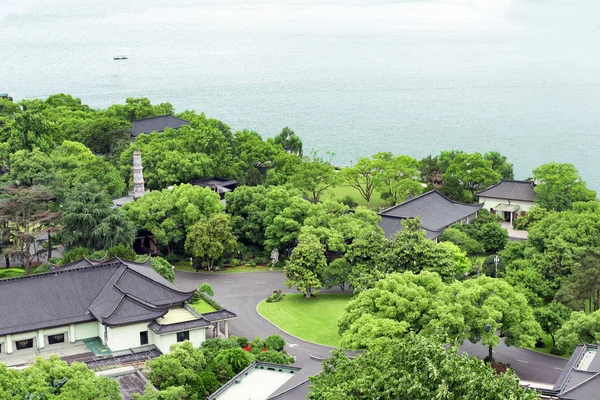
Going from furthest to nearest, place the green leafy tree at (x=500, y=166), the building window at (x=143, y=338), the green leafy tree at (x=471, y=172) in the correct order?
the green leafy tree at (x=500, y=166)
the green leafy tree at (x=471, y=172)
the building window at (x=143, y=338)

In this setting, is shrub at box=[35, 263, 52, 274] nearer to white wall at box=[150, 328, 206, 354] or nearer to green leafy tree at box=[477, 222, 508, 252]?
white wall at box=[150, 328, 206, 354]

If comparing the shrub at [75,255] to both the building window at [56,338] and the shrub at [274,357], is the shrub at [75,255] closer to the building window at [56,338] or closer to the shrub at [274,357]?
the building window at [56,338]

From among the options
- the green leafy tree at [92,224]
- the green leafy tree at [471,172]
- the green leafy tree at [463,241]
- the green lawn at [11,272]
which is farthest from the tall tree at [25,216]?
the green leafy tree at [471,172]

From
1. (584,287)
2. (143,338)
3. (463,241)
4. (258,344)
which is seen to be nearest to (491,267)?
(463,241)

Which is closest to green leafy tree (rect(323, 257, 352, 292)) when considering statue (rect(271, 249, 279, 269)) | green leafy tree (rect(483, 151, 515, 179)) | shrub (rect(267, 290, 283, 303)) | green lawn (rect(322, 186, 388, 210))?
shrub (rect(267, 290, 283, 303))

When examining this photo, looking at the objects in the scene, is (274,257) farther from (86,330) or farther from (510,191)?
(510,191)

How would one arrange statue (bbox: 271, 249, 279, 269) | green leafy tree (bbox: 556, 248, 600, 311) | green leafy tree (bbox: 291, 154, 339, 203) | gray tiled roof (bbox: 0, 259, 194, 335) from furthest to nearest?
green leafy tree (bbox: 291, 154, 339, 203), statue (bbox: 271, 249, 279, 269), green leafy tree (bbox: 556, 248, 600, 311), gray tiled roof (bbox: 0, 259, 194, 335)
